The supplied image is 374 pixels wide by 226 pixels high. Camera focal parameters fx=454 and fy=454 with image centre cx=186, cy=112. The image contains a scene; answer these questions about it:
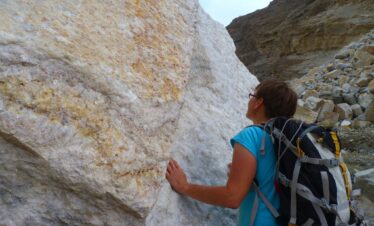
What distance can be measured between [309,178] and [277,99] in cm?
45

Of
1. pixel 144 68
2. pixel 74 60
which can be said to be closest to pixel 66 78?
pixel 74 60

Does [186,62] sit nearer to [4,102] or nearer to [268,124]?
[268,124]

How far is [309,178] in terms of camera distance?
185 centimetres

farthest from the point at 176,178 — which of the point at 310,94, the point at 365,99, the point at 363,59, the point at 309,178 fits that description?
the point at 363,59

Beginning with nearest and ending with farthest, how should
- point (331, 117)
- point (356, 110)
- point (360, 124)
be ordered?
1. point (360, 124)
2. point (331, 117)
3. point (356, 110)

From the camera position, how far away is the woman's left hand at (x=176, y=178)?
2.18 metres

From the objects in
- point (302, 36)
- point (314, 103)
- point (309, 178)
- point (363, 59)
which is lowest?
point (302, 36)

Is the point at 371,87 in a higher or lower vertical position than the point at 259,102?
lower

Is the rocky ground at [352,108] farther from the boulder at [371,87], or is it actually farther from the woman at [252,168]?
the woman at [252,168]

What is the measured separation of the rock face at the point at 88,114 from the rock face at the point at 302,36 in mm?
24226

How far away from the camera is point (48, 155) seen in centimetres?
165

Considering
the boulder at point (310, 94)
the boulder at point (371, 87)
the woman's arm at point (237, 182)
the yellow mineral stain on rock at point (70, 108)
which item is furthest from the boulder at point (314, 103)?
the yellow mineral stain on rock at point (70, 108)

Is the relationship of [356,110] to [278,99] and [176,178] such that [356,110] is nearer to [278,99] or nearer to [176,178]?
[278,99]

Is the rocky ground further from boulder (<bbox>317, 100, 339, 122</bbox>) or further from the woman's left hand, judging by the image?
the woman's left hand
